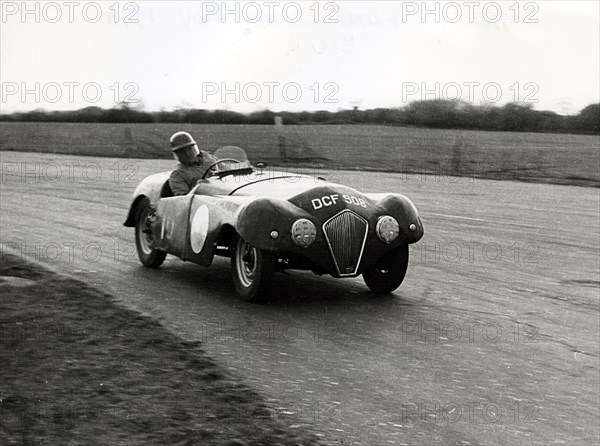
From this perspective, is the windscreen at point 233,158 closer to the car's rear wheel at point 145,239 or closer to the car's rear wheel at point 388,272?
the car's rear wheel at point 145,239

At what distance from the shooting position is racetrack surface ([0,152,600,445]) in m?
5.01

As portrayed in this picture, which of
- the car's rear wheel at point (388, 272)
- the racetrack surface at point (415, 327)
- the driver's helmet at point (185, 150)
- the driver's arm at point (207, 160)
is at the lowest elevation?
the racetrack surface at point (415, 327)

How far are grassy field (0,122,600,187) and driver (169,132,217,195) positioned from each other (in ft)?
44.6

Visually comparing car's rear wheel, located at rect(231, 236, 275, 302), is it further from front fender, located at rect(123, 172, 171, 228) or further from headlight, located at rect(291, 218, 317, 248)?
front fender, located at rect(123, 172, 171, 228)

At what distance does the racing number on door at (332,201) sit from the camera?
7.59m

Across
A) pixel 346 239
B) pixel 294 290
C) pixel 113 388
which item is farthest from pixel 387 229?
pixel 113 388

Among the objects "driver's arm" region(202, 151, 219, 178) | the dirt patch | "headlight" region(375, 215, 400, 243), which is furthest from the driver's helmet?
the dirt patch

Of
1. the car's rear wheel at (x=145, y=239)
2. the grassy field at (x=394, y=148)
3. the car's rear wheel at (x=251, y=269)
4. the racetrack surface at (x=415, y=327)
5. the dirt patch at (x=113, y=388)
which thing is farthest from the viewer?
the grassy field at (x=394, y=148)

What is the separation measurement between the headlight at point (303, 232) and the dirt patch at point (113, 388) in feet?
4.44

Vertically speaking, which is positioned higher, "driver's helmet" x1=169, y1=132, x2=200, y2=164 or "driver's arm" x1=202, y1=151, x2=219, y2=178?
"driver's helmet" x1=169, y1=132, x2=200, y2=164

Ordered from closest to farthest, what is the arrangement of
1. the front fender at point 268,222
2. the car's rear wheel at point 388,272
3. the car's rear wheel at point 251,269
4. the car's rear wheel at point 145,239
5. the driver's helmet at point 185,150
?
the front fender at point 268,222 → the car's rear wheel at point 251,269 → the car's rear wheel at point 388,272 → the driver's helmet at point 185,150 → the car's rear wheel at point 145,239

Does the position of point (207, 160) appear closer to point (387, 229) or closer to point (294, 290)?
point (294, 290)

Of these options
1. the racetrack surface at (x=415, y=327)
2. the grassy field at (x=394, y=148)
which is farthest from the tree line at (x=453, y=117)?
the racetrack surface at (x=415, y=327)

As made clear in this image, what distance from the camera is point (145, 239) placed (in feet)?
32.1
